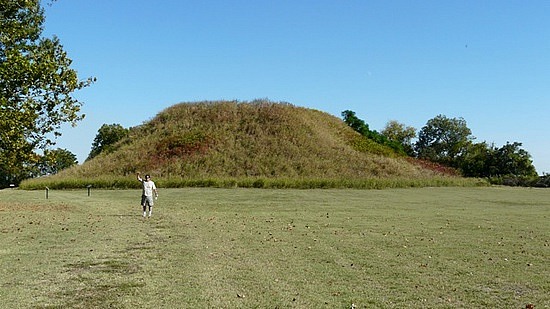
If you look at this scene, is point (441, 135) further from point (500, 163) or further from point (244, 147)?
point (244, 147)

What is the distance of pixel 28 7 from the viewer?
997 inches

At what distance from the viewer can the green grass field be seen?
8281 millimetres

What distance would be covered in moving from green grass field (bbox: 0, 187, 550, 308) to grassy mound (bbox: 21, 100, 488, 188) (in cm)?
2841

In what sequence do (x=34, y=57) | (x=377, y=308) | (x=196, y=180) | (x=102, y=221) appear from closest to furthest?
1. (x=377, y=308)
2. (x=102, y=221)
3. (x=34, y=57)
4. (x=196, y=180)

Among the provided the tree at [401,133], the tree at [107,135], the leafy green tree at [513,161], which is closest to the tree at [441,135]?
the tree at [401,133]

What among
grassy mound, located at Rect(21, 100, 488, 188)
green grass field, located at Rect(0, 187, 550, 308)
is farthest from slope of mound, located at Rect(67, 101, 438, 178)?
green grass field, located at Rect(0, 187, 550, 308)

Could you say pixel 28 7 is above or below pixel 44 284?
above

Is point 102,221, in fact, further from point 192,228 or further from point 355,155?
point 355,155

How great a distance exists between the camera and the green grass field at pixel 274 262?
27.2 feet

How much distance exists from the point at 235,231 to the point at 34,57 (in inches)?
561

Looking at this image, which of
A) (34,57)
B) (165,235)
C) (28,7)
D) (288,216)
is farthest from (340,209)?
(28,7)

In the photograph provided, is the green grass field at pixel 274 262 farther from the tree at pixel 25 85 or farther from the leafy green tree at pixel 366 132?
the leafy green tree at pixel 366 132

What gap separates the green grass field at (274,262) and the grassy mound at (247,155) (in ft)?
93.2

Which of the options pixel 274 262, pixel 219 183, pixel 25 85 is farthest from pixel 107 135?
pixel 274 262
